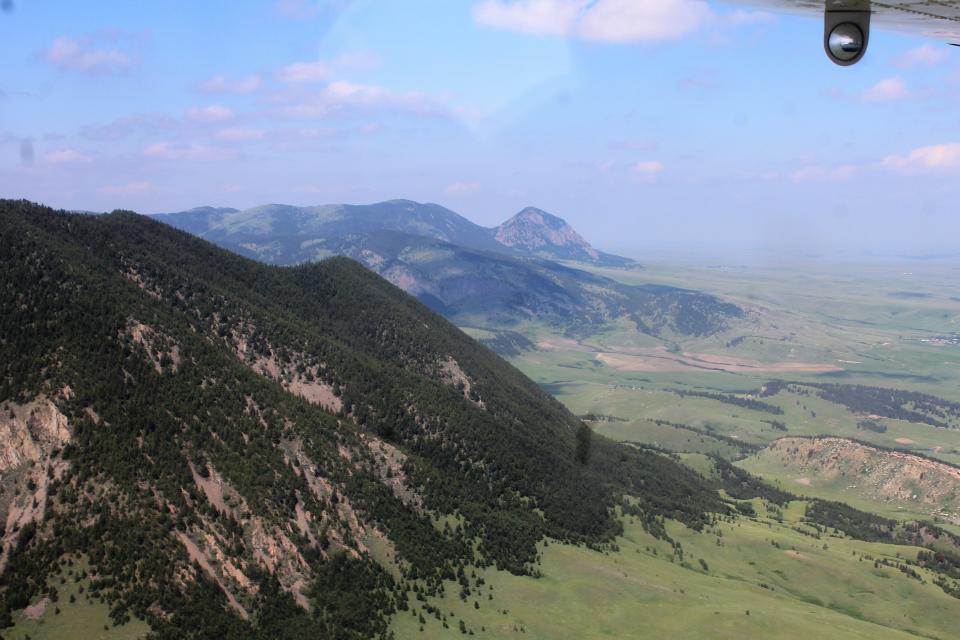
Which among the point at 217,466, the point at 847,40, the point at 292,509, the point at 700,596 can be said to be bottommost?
the point at 700,596

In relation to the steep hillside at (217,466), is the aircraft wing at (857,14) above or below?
above

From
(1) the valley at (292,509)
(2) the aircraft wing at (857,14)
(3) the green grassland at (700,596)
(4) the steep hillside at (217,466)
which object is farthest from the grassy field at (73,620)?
(2) the aircraft wing at (857,14)

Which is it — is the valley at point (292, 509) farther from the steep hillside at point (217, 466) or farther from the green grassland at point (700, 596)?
the green grassland at point (700, 596)

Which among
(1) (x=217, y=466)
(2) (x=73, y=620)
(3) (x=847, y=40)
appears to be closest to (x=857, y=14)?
(3) (x=847, y=40)

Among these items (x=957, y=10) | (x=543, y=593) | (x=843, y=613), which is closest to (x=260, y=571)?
(x=543, y=593)

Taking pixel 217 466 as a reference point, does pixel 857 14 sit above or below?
above

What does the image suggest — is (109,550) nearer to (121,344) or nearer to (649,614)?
(121,344)

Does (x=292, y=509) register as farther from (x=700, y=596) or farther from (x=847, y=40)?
(x=847, y=40)
